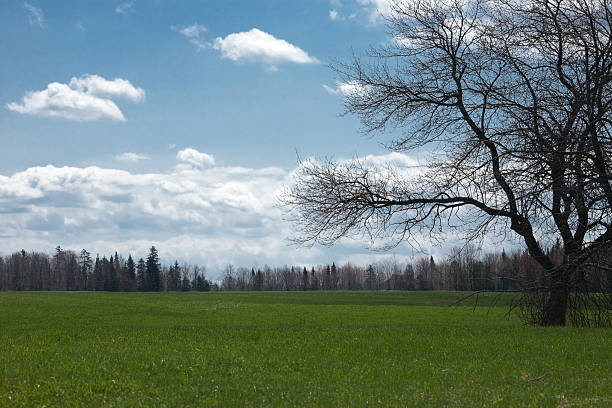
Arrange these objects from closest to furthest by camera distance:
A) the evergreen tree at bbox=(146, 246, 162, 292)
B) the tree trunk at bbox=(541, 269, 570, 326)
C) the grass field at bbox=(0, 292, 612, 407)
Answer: the grass field at bbox=(0, 292, 612, 407) < the tree trunk at bbox=(541, 269, 570, 326) < the evergreen tree at bbox=(146, 246, 162, 292)

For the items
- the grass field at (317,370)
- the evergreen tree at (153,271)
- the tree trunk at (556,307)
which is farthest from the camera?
the evergreen tree at (153,271)

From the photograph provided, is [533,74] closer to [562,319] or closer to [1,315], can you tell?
[562,319]

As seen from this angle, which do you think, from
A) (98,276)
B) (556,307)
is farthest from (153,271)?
(556,307)

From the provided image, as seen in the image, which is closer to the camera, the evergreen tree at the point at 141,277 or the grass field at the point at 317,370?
the grass field at the point at 317,370

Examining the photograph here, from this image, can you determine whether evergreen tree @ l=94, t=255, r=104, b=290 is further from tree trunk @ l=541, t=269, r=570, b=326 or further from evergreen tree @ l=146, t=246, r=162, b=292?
tree trunk @ l=541, t=269, r=570, b=326

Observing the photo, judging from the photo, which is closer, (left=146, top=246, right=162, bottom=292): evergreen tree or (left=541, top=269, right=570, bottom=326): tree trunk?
(left=541, top=269, right=570, bottom=326): tree trunk

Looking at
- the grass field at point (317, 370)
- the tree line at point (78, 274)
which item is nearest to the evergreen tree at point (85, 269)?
the tree line at point (78, 274)

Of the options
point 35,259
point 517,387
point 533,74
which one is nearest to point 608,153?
point 533,74

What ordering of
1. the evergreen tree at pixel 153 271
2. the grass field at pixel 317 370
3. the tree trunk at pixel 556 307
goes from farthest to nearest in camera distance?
the evergreen tree at pixel 153 271
the tree trunk at pixel 556 307
the grass field at pixel 317 370

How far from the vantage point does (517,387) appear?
11.4 meters

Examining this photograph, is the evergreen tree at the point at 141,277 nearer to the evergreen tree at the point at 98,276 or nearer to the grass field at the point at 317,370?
the evergreen tree at the point at 98,276

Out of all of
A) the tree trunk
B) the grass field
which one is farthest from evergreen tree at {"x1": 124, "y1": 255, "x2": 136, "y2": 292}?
→ the tree trunk

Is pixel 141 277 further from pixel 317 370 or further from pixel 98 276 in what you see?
pixel 317 370

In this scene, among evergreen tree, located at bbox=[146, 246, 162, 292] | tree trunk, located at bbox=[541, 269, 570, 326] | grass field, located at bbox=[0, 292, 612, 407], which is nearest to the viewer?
grass field, located at bbox=[0, 292, 612, 407]
